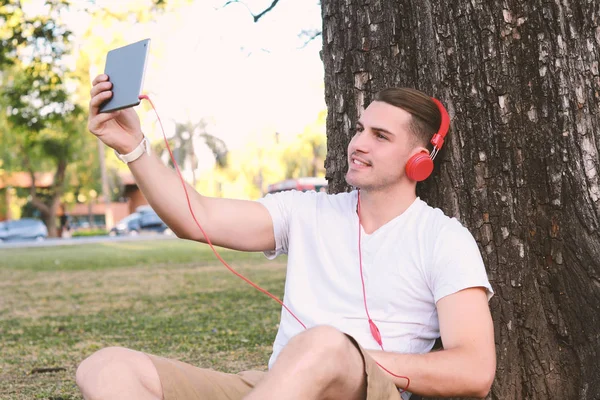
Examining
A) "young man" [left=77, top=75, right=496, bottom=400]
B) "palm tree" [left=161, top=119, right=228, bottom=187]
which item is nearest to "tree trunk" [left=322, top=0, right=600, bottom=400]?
"young man" [left=77, top=75, right=496, bottom=400]

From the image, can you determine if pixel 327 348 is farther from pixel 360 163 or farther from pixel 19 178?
pixel 19 178

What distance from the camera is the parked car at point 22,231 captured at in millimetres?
39969

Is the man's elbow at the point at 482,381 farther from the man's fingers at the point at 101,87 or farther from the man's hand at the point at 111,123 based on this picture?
the man's fingers at the point at 101,87

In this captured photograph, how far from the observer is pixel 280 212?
9.93ft

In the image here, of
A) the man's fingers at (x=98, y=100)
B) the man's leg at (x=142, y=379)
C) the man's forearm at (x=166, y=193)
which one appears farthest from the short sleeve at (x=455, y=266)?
the man's fingers at (x=98, y=100)

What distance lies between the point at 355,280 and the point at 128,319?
535cm

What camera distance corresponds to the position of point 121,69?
2.65m

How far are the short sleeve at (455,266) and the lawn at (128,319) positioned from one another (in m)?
2.62

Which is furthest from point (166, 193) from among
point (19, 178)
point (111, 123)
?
point (19, 178)

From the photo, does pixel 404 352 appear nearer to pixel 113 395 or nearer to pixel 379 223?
pixel 379 223

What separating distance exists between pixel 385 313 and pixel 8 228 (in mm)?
41016

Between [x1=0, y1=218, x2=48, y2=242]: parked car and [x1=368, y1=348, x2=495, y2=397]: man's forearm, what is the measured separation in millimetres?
40516

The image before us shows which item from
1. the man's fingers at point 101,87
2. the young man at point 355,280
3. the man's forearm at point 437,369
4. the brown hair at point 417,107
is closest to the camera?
the young man at point 355,280

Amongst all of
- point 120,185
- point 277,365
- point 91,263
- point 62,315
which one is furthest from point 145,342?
point 120,185
